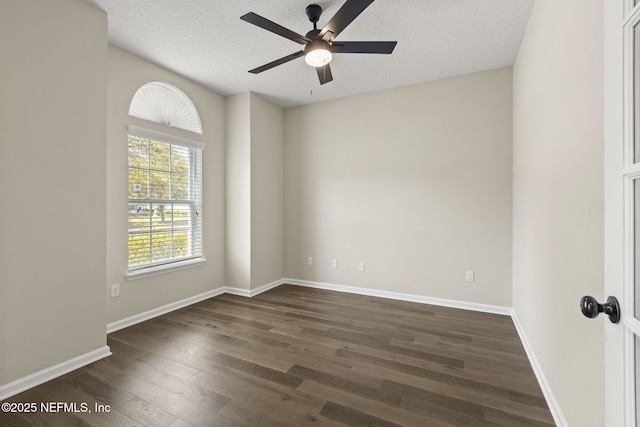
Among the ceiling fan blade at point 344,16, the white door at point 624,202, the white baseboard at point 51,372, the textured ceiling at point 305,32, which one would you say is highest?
the textured ceiling at point 305,32

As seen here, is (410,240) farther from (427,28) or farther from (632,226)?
(632,226)

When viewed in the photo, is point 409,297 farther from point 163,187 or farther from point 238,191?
point 163,187

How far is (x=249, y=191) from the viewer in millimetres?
3857

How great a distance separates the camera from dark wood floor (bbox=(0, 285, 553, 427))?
162cm

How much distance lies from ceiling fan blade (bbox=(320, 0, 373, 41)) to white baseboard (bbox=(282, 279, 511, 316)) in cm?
309

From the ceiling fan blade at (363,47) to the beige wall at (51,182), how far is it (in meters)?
1.96

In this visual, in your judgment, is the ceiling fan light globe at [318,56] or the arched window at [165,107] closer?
the ceiling fan light globe at [318,56]

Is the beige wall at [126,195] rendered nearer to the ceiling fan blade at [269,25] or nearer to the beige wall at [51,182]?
the beige wall at [51,182]

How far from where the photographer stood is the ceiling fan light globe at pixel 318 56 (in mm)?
2170

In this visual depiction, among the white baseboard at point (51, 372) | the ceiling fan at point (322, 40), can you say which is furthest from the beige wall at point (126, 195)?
the ceiling fan at point (322, 40)

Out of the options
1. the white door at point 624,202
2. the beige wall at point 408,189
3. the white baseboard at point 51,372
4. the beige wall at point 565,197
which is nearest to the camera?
the white door at point 624,202

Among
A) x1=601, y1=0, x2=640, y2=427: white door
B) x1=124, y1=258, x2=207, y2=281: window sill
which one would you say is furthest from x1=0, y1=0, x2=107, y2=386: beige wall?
x1=601, y1=0, x2=640, y2=427: white door

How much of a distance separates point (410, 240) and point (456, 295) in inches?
33.6

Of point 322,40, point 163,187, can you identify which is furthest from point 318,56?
point 163,187
